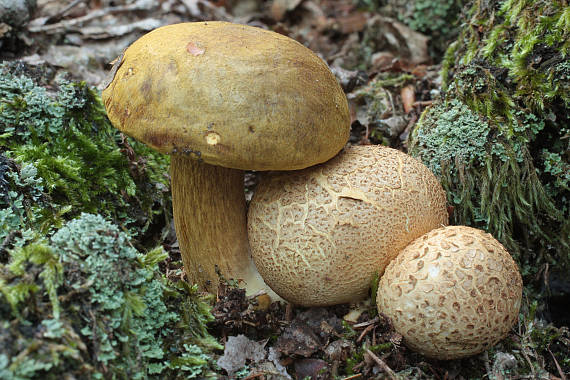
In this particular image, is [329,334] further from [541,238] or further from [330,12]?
[330,12]

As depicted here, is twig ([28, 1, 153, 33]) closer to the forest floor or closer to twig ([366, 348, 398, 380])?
the forest floor

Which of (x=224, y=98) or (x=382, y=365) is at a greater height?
(x=224, y=98)

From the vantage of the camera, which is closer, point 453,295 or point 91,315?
point 91,315

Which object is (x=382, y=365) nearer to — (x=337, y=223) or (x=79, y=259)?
(x=337, y=223)

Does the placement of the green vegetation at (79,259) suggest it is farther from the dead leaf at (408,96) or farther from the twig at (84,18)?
the dead leaf at (408,96)

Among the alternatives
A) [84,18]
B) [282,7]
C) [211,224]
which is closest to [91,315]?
[211,224]

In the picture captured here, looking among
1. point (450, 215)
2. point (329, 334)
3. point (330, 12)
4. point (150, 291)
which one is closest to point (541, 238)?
point (450, 215)

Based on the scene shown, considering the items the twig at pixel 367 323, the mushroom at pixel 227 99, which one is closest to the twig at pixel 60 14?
the mushroom at pixel 227 99
